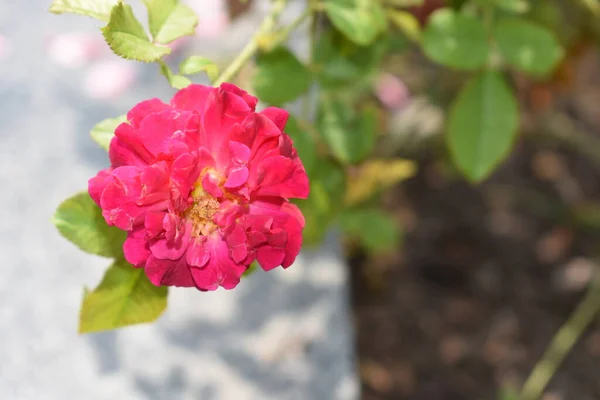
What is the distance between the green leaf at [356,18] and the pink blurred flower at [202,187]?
0.21m

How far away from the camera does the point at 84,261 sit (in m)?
0.80

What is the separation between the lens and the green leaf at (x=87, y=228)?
1.65 feet

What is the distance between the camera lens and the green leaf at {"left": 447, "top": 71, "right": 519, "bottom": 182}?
0.73 meters

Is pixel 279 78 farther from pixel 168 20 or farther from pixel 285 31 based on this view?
pixel 168 20

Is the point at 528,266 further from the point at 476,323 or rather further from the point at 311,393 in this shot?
the point at 311,393

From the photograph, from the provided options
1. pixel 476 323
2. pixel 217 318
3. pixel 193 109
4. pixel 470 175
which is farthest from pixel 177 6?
pixel 476 323

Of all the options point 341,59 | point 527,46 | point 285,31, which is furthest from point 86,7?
point 527,46

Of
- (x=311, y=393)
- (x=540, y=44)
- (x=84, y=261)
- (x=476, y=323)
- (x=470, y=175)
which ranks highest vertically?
(x=540, y=44)

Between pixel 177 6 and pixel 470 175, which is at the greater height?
pixel 177 6

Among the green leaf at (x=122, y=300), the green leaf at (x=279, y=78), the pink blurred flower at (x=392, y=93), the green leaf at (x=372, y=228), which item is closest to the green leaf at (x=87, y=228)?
the green leaf at (x=122, y=300)

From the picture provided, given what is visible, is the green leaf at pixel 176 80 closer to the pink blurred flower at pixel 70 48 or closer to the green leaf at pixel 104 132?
the green leaf at pixel 104 132

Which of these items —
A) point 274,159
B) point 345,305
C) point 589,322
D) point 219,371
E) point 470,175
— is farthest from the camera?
point 589,322

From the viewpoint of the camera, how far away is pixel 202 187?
1.47 feet

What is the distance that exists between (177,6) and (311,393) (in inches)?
22.6
